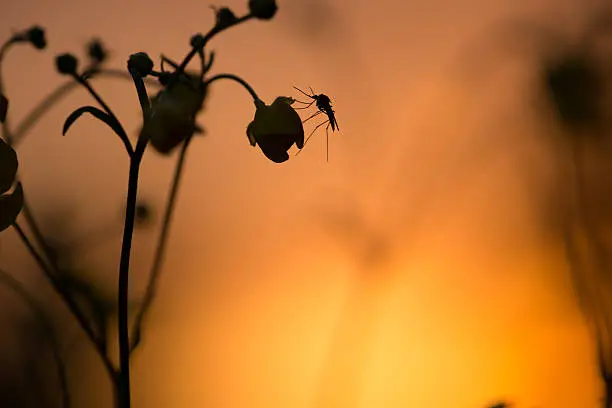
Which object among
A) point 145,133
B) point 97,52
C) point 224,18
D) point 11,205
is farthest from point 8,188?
point 97,52

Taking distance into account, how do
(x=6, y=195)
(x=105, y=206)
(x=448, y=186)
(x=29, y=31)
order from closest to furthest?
(x=6, y=195)
(x=29, y=31)
(x=448, y=186)
(x=105, y=206)

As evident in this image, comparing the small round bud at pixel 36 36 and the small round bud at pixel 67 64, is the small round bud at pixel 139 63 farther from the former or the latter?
the small round bud at pixel 36 36

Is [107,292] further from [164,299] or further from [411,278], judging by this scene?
[411,278]

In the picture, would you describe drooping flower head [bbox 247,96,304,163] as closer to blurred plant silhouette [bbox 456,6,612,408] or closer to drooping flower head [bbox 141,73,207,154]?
drooping flower head [bbox 141,73,207,154]

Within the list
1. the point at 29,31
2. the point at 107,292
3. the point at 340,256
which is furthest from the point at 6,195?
the point at 340,256

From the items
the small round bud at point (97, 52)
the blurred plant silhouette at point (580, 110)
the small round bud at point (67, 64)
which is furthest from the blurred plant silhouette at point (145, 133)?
the blurred plant silhouette at point (580, 110)

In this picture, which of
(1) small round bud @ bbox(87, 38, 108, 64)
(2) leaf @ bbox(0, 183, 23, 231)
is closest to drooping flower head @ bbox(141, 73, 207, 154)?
(2) leaf @ bbox(0, 183, 23, 231)
